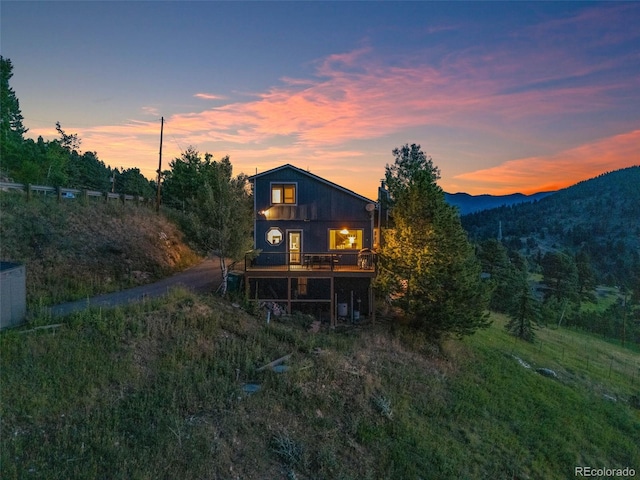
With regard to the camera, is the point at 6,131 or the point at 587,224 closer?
the point at 6,131

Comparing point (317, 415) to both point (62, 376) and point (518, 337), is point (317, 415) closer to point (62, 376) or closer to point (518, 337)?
point (62, 376)

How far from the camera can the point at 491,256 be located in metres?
47.2

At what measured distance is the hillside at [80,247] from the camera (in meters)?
15.1

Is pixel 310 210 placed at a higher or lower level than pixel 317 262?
higher

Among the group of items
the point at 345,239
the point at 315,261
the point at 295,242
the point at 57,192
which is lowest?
the point at 315,261

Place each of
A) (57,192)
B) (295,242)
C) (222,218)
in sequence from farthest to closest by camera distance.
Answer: (57,192), (295,242), (222,218)

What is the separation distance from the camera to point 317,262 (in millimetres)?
19094

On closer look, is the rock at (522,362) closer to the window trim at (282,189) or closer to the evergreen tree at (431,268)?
the evergreen tree at (431,268)

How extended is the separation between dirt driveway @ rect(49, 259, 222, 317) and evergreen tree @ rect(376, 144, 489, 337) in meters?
9.52

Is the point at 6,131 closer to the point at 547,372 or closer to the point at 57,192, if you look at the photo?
the point at 57,192

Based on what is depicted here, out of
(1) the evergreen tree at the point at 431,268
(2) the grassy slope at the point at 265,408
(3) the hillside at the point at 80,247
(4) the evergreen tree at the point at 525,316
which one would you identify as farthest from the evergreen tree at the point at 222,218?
(4) the evergreen tree at the point at 525,316

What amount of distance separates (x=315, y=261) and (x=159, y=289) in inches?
318

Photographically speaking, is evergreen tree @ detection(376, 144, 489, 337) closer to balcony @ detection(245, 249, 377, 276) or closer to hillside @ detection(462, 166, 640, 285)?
balcony @ detection(245, 249, 377, 276)

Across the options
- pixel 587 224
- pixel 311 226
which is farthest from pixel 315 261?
pixel 587 224
